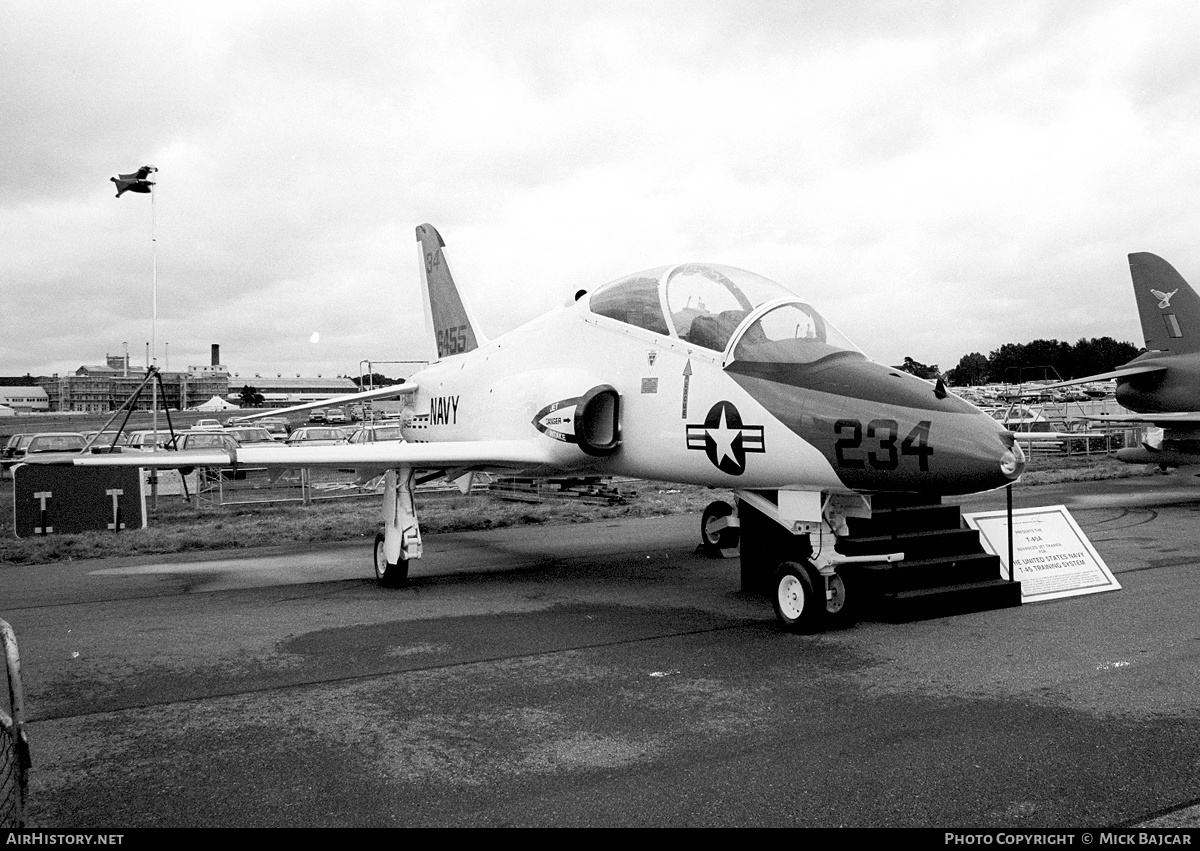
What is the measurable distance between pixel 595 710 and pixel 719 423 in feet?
9.43

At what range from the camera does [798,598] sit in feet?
21.5

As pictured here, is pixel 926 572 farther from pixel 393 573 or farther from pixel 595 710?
pixel 393 573

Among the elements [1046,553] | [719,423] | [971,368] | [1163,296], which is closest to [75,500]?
[719,423]

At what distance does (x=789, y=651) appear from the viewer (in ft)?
19.7

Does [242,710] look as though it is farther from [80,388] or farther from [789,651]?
[80,388]

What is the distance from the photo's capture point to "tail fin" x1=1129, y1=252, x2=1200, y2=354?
19.3 metres

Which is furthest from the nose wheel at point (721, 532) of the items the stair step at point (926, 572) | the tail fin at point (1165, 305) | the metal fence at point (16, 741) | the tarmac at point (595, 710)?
the tail fin at point (1165, 305)

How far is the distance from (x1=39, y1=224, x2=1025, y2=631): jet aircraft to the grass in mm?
3805

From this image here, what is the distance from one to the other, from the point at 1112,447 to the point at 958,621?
28866mm

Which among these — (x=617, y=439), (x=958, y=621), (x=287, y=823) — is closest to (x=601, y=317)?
(x=617, y=439)

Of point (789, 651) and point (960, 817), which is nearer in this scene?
point (960, 817)

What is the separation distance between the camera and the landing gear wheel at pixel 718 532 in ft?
35.7

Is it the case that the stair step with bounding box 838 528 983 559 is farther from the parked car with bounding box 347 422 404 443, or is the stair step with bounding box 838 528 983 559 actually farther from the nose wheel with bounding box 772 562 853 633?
the parked car with bounding box 347 422 404 443
